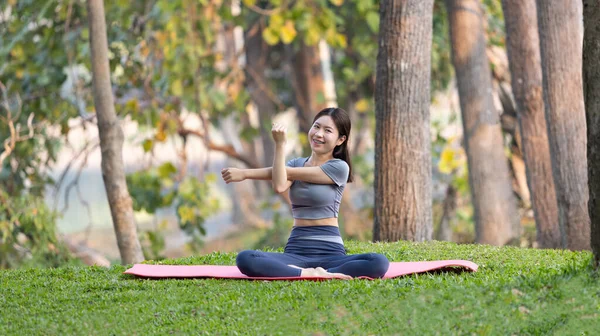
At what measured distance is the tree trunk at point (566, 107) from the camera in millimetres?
8406

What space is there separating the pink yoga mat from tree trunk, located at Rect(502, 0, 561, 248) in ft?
13.0

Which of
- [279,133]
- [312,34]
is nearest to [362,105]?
[312,34]

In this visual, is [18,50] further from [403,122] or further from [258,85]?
[403,122]

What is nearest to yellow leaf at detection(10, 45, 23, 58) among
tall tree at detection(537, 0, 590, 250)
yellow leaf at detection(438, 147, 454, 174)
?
yellow leaf at detection(438, 147, 454, 174)

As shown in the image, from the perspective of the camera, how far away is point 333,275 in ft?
18.4

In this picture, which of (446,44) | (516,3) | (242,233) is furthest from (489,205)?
(242,233)

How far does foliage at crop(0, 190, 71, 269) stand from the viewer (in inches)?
392

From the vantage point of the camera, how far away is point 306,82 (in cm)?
1406

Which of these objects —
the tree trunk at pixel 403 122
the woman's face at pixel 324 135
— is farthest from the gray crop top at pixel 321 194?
the tree trunk at pixel 403 122

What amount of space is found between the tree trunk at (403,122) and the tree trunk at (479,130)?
2.84m

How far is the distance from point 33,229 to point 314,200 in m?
5.15

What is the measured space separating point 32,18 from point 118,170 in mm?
3342

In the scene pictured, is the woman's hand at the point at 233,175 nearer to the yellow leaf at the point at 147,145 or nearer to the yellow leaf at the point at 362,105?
the yellow leaf at the point at 147,145

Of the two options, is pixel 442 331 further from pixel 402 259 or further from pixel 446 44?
pixel 446 44
